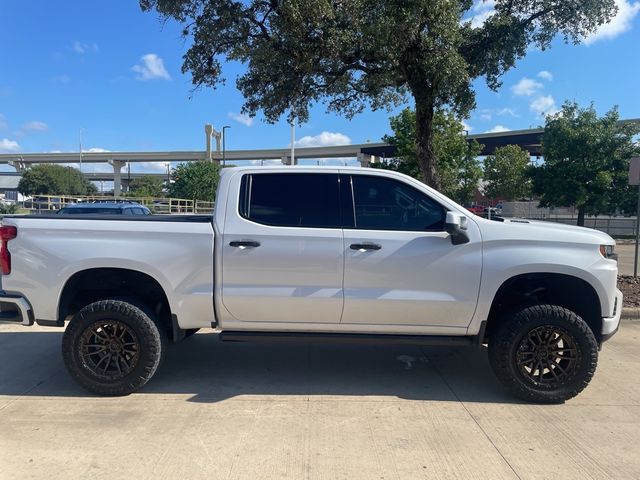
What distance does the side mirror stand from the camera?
4113mm

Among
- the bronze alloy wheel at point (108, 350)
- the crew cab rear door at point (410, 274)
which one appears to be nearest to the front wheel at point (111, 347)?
the bronze alloy wheel at point (108, 350)

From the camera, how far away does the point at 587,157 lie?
22.6m

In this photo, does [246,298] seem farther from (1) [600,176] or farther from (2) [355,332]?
(1) [600,176]

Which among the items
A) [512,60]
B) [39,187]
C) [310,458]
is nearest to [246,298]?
[310,458]

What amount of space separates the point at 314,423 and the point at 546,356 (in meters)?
2.13

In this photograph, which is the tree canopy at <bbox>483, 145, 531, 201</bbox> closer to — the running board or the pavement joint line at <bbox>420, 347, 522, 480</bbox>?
the pavement joint line at <bbox>420, 347, 522, 480</bbox>

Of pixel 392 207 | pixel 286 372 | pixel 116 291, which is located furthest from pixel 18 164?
pixel 392 207

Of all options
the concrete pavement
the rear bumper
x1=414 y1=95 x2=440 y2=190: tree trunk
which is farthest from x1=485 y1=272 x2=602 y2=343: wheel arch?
x1=414 y1=95 x2=440 y2=190: tree trunk

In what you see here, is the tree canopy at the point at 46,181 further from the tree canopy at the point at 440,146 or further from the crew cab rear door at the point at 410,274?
the crew cab rear door at the point at 410,274

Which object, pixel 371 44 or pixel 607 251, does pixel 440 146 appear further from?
pixel 607 251

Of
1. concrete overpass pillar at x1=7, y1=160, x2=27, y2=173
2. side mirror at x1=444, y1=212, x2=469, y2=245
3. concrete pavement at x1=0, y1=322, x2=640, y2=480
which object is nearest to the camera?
concrete pavement at x1=0, y1=322, x2=640, y2=480

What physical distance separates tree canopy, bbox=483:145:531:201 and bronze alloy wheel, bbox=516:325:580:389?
4102 centimetres

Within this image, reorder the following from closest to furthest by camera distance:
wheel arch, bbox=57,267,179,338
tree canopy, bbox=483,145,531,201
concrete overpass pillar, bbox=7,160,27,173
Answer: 1. wheel arch, bbox=57,267,179,338
2. tree canopy, bbox=483,145,531,201
3. concrete overpass pillar, bbox=7,160,27,173

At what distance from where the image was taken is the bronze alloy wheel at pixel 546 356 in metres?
4.37
